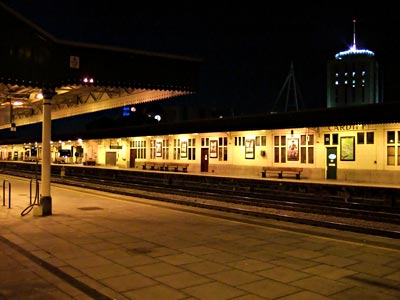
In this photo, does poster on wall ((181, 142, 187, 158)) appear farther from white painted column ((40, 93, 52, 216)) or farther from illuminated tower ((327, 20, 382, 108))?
illuminated tower ((327, 20, 382, 108))

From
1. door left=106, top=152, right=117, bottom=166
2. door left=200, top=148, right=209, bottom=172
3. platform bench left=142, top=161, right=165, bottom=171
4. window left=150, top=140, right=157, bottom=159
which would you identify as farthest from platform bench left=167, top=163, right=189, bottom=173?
door left=106, top=152, right=117, bottom=166

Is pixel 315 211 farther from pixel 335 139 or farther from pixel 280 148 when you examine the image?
pixel 280 148

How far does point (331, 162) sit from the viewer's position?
2669 cm

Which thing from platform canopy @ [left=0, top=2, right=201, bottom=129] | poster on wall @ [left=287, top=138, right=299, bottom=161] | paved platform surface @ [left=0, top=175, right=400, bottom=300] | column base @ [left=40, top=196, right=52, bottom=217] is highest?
platform canopy @ [left=0, top=2, right=201, bottom=129]

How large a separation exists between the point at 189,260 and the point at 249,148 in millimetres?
24156

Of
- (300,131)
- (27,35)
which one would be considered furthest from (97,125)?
(27,35)

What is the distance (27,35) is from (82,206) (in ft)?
19.6

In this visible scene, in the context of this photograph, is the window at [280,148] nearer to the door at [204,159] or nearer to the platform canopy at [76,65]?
the door at [204,159]

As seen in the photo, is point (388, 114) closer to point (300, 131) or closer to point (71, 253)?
point (300, 131)

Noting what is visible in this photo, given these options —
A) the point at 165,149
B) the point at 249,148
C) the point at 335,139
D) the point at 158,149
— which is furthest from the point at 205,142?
the point at 335,139

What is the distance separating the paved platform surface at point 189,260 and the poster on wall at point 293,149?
16657 mm

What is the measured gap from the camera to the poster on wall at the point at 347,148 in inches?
1005

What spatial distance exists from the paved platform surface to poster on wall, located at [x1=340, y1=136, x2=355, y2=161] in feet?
48.4

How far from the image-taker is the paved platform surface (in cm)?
610
